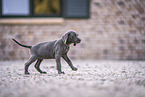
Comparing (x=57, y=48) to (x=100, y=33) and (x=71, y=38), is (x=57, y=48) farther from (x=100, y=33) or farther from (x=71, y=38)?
(x=100, y=33)

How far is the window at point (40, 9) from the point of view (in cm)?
860

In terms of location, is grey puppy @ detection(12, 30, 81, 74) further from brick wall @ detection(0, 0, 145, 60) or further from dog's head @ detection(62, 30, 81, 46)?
brick wall @ detection(0, 0, 145, 60)

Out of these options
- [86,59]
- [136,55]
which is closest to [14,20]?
[86,59]

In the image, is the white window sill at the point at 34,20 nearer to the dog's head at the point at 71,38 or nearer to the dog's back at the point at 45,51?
the dog's back at the point at 45,51

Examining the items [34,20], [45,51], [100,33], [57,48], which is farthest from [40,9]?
[57,48]

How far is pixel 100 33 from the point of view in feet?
28.1

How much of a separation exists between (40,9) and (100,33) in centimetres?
259

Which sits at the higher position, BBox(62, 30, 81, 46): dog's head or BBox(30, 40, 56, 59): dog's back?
BBox(62, 30, 81, 46): dog's head

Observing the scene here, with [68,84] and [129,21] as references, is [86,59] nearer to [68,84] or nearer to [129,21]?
[129,21]

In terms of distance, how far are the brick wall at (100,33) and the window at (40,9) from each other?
0.95ft

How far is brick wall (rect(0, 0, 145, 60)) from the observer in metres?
8.48

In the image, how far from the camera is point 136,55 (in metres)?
8.60

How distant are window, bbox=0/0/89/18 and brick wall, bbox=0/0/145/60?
288 millimetres

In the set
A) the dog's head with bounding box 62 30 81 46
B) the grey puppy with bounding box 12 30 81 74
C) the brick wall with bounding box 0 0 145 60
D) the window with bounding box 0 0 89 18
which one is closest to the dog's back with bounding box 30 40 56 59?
the grey puppy with bounding box 12 30 81 74
